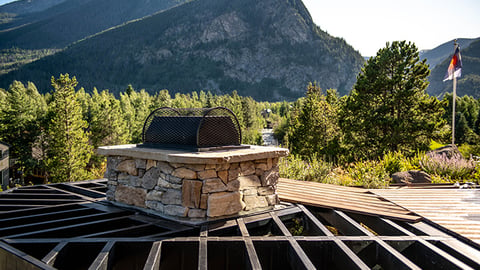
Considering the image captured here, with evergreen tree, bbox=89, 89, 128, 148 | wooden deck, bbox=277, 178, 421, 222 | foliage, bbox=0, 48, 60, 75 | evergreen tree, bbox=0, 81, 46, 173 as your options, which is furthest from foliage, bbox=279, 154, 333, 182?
foliage, bbox=0, 48, 60, 75

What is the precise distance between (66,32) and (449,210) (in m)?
228

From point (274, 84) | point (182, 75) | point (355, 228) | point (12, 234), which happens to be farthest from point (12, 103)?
point (274, 84)

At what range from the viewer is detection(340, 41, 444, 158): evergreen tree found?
580 inches

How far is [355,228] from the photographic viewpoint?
12.9 feet

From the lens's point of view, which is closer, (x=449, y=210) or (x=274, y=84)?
(x=449, y=210)

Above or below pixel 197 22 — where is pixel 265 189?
below

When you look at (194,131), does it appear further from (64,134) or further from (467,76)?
(467,76)

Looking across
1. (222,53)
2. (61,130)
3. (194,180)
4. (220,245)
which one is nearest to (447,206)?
(220,245)

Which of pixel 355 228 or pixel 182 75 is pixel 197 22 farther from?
pixel 355 228

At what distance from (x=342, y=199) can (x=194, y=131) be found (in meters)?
2.74

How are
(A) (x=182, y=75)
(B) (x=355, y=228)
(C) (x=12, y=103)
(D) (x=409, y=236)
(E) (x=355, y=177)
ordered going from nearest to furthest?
1. (D) (x=409, y=236)
2. (B) (x=355, y=228)
3. (E) (x=355, y=177)
4. (C) (x=12, y=103)
5. (A) (x=182, y=75)

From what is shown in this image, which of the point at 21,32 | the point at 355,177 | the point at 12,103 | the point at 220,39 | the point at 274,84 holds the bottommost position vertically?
the point at 355,177

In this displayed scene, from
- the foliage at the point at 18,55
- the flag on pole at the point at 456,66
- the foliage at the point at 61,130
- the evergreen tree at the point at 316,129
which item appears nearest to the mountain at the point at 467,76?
the evergreen tree at the point at 316,129

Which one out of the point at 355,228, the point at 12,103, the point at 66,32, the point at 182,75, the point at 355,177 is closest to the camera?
the point at 355,228
